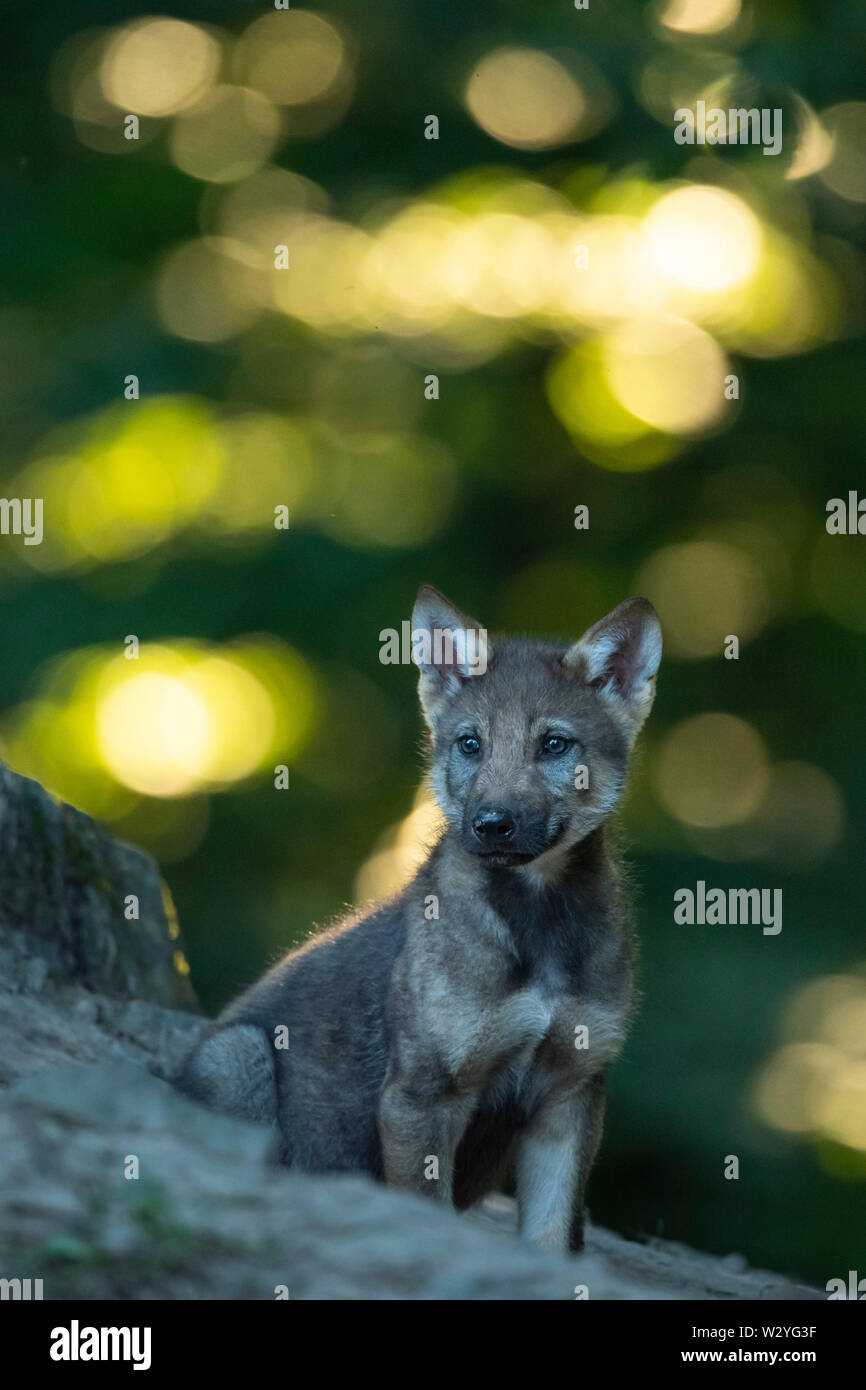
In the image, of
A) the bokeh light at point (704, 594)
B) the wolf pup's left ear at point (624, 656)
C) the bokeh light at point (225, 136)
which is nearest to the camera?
the wolf pup's left ear at point (624, 656)

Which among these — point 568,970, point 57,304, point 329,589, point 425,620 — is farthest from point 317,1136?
point 57,304

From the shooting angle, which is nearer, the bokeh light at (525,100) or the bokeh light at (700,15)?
the bokeh light at (525,100)

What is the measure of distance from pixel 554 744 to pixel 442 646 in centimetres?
82

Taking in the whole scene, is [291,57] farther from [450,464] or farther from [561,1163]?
[561,1163]

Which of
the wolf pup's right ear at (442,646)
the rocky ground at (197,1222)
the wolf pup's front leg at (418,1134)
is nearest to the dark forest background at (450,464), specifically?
the wolf pup's right ear at (442,646)

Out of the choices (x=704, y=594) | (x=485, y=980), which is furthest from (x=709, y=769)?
(x=485, y=980)

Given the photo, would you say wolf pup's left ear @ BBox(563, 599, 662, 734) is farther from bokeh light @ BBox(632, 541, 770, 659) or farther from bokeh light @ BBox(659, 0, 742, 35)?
bokeh light @ BBox(659, 0, 742, 35)

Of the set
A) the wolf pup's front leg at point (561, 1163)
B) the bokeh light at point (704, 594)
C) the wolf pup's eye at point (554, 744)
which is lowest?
the wolf pup's front leg at point (561, 1163)

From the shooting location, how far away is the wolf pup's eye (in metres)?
7.02

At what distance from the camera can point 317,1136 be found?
279 inches

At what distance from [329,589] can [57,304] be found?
2812 millimetres

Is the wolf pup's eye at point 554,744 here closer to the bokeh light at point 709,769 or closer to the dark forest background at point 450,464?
the dark forest background at point 450,464

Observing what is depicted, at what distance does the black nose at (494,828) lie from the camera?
6.49 m

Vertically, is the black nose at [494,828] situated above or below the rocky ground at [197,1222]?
above
